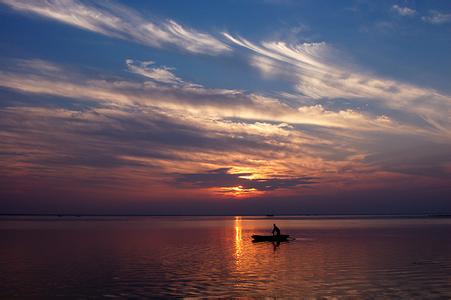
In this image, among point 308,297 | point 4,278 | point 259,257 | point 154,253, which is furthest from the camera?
point 154,253

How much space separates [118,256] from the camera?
46188 mm

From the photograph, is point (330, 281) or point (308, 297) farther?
point (330, 281)

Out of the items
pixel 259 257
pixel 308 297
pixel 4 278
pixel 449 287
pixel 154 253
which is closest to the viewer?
pixel 308 297

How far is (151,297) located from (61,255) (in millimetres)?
25495

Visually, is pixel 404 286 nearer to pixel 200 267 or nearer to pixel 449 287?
pixel 449 287

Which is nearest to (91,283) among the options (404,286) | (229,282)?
(229,282)

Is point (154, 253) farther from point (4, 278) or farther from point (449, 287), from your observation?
point (449, 287)

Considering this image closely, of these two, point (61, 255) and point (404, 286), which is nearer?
point (404, 286)

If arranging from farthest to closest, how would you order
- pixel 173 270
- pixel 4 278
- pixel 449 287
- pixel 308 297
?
1. pixel 173 270
2. pixel 4 278
3. pixel 449 287
4. pixel 308 297

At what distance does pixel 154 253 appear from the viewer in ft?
162

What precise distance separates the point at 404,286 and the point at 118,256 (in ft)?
91.7

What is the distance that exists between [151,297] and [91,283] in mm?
6522

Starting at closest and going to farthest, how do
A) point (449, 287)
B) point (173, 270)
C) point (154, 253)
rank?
point (449, 287), point (173, 270), point (154, 253)

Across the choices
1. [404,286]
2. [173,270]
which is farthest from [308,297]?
[173,270]
